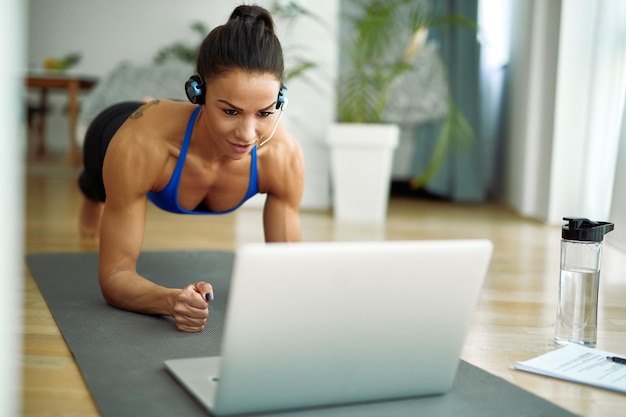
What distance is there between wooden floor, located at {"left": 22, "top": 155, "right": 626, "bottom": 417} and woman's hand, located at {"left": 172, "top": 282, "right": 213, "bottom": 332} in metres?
0.21

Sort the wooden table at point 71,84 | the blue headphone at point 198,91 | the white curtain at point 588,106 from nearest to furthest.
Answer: the blue headphone at point 198,91
the white curtain at point 588,106
the wooden table at point 71,84

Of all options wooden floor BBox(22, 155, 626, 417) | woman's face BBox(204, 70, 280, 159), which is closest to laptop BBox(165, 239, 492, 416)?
wooden floor BBox(22, 155, 626, 417)

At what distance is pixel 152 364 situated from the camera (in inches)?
50.3

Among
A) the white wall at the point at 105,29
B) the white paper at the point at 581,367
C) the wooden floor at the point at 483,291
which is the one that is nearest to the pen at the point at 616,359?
the white paper at the point at 581,367

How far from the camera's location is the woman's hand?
1.40 m

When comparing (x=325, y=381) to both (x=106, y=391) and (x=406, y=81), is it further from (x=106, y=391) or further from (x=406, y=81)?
(x=406, y=81)

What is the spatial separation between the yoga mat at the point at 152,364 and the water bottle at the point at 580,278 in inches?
10.7

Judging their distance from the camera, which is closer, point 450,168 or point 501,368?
point 501,368

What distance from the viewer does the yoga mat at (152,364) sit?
1091 mm

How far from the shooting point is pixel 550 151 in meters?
3.58

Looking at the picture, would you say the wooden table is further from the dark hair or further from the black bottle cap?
the black bottle cap

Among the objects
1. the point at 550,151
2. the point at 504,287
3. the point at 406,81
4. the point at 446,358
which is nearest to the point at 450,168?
the point at 406,81

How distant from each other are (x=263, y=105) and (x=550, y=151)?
248 centimetres

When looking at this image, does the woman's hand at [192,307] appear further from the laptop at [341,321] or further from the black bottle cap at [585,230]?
the black bottle cap at [585,230]
